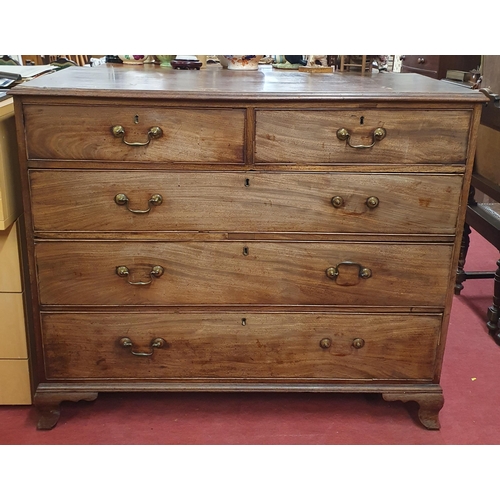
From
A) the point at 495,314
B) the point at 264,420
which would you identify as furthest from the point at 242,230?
the point at 495,314

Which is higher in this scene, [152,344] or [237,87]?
[237,87]

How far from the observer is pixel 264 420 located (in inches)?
69.0

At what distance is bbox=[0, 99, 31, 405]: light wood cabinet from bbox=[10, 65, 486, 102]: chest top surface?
17cm

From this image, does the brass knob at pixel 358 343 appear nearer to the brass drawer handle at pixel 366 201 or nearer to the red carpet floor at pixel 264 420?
the red carpet floor at pixel 264 420

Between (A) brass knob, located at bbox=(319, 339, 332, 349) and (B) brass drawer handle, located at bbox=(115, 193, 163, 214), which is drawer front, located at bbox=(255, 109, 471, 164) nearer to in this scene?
(B) brass drawer handle, located at bbox=(115, 193, 163, 214)

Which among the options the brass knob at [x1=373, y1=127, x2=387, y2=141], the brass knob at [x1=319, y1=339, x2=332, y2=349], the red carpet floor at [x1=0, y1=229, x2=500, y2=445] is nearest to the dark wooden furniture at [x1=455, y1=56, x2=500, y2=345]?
the red carpet floor at [x1=0, y1=229, x2=500, y2=445]

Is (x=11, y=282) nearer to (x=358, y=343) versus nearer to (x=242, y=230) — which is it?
(x=242, y=230)

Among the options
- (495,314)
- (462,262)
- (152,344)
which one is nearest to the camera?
(152,344)

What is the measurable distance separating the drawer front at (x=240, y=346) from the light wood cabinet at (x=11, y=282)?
0.12 metres

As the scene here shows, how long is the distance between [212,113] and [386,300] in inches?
27.7

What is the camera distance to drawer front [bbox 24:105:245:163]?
1.43 meters

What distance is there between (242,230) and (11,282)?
26.7 inches

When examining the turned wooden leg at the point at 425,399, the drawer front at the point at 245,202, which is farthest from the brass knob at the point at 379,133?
the turned wooden leg at the point at 425,399

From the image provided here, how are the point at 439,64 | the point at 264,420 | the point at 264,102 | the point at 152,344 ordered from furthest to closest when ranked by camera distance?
the point at 439,64 < the point at 264,420 < the point at 152,344 < the point at 264,102
